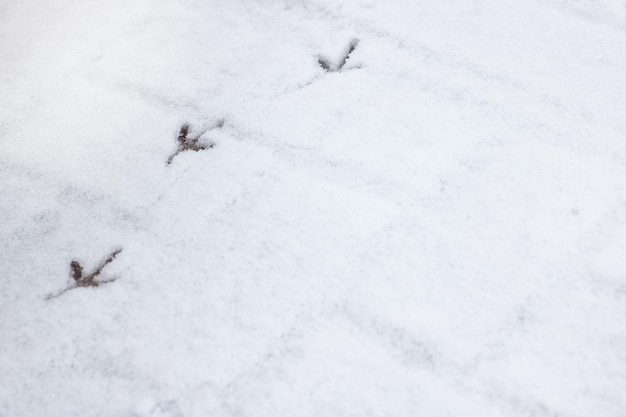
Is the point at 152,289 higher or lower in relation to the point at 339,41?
lower

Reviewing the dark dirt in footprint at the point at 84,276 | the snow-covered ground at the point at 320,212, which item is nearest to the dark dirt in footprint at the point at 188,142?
the snow-covered ground at the point at 320,212

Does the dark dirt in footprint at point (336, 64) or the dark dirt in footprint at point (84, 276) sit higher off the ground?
the dark dirt in footprint at point (336, 64)

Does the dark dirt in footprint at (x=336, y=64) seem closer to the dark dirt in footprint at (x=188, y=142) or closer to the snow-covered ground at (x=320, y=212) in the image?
the snow-covered ground at (x=320, y=212)

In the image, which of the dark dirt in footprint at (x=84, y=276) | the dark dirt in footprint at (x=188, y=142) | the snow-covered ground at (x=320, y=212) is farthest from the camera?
the dark dirt in footprint at (x=188, y=142)

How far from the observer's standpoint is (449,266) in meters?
0.94

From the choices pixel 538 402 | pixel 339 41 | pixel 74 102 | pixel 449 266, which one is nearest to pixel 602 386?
pixel 538 402

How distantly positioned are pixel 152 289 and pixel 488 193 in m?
0.78

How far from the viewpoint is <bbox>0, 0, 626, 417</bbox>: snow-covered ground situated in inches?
33.2

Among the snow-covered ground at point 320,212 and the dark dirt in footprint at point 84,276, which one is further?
the dark dirt in footprint at point 84,276

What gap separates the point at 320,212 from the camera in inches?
40.6

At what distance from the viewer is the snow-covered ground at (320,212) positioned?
844 millimetres

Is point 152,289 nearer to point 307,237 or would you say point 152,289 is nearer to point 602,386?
point 307,237

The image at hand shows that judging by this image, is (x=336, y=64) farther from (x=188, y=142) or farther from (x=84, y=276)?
(x=84, y=276)

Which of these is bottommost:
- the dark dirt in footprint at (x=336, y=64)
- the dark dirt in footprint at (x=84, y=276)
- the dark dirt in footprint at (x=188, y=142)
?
the dark dirt in footprint at (x=84, y=276)
